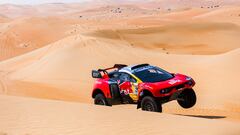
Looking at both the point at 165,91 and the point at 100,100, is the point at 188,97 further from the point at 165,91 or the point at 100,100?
the point at 100,100

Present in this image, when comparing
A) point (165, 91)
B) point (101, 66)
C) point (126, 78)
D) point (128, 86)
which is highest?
point (101, 66)

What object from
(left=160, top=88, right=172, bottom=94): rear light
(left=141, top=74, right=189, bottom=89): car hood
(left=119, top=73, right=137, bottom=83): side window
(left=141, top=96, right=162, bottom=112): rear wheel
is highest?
(left=119, top=73, right=137, bottom=83): side window

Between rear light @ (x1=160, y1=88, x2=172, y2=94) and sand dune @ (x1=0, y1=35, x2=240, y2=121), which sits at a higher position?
sand dune @ (x1=0, y1=35, x2=240, y2=121)

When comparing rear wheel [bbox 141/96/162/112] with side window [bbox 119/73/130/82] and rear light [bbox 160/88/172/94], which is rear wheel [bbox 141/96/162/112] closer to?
rear light [bbox 160/88/172/94]

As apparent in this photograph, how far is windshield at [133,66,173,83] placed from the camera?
44.7 ft

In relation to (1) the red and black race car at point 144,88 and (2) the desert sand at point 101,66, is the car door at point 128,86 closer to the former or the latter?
(1) the red and black race car at point 144,88

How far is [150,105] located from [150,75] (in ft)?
4.11

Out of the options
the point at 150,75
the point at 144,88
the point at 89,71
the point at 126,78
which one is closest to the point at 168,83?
the point at 144,88

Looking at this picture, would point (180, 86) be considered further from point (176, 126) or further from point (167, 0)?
point (167, 0)

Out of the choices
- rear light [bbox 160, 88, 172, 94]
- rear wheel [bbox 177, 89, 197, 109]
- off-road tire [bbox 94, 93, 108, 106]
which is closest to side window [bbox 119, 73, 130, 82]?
off-road tire [bbox 94, 93, 108, 106]

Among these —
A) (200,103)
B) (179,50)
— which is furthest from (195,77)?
(179,50)

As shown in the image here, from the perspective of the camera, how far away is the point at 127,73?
1406cm

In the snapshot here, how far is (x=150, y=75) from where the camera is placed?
13.9m

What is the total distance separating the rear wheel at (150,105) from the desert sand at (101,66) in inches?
17.1
